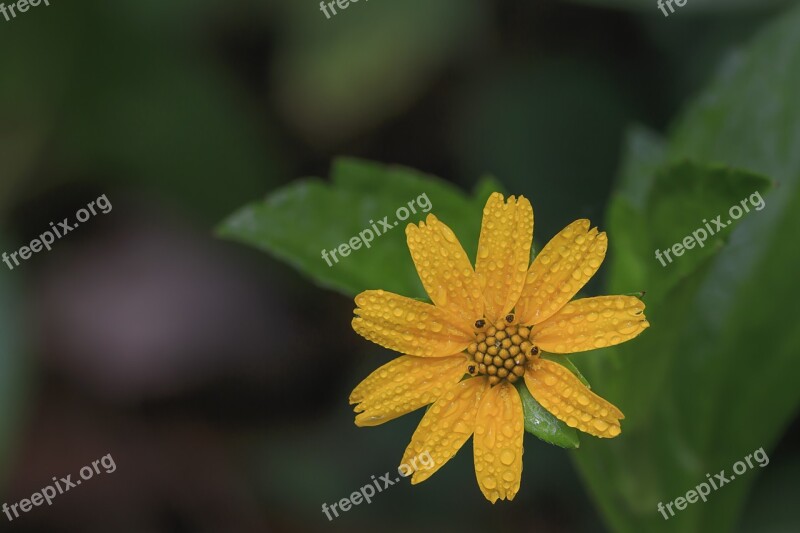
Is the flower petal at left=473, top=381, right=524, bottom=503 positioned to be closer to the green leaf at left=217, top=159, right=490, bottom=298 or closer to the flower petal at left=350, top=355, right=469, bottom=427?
the flower petal at left=350, top=355, right=469, bottom=427

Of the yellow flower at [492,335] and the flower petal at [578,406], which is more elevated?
the yellow flower at [492,335]

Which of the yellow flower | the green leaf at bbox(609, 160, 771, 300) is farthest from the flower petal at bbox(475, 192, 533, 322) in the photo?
the green leaf at bbox(609, 160, 771, 300)

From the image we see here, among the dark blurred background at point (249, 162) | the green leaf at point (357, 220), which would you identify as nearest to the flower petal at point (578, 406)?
the green leaf at point (357, 220)

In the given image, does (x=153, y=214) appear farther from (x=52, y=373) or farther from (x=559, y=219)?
(x=559, y=219)

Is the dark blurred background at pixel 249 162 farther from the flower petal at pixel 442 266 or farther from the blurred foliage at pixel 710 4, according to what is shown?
the flower petal at pixel 442 266

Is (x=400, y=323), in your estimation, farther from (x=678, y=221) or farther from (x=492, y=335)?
(x=678, y=221)

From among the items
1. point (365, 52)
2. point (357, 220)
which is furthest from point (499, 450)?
point (365, 52)
